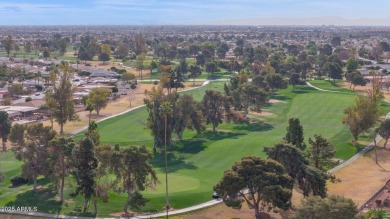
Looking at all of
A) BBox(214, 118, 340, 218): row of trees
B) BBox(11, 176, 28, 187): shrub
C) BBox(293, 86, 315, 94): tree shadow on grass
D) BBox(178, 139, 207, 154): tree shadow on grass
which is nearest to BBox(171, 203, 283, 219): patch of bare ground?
BBox(214, 118, 340, 218): row of trees

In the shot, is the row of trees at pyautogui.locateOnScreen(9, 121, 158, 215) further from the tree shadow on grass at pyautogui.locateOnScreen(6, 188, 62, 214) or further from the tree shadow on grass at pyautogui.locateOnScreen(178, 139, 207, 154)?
the tree shadow on grass at pyautogui.locateOnScreen(178, 139, 207, 154)

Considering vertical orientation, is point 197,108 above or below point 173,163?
above

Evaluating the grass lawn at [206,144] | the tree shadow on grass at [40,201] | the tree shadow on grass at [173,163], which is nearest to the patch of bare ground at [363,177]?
the grass lawn at [206,144]

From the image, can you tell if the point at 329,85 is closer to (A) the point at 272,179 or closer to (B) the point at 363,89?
(B) the point at 363,89

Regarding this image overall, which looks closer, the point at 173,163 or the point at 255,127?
the point at 173,163

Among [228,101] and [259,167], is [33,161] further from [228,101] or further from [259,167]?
[228,101]

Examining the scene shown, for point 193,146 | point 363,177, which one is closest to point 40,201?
point 193,146

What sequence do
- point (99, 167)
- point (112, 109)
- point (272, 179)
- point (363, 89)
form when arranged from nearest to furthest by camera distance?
point (272, 179), point (99, 167), point (112, 109), point (363, 89)
